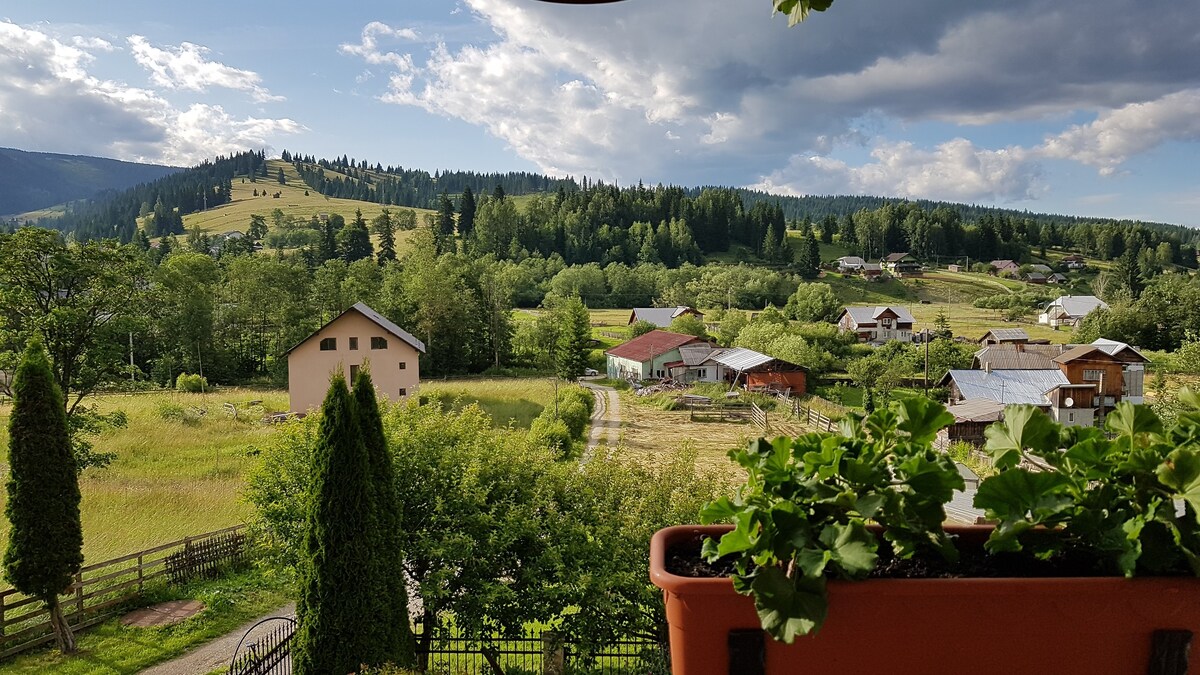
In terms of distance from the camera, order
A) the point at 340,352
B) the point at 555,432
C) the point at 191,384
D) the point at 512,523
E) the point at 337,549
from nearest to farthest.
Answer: the point at 337,549 < the point at 512,523 < the point at 555,432 < the point at 340,352 < the point at 191,384

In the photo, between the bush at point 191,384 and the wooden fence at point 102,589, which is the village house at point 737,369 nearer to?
the bush at point 191,384

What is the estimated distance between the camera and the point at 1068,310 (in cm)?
7425

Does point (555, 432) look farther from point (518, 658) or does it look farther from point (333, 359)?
point (333, 359)

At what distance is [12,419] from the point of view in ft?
35.3

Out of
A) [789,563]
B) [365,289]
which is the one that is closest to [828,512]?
[789,563]

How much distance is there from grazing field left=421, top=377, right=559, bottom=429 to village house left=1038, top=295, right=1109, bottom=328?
60.1 m

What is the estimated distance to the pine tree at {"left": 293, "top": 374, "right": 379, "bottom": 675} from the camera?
25.8ft

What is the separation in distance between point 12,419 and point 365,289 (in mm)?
40295

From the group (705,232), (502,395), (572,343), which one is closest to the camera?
(502,395)

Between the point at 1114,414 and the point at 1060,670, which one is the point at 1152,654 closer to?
the point at 1060,670

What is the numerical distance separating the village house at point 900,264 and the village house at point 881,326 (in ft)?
160

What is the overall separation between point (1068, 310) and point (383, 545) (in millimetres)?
85528

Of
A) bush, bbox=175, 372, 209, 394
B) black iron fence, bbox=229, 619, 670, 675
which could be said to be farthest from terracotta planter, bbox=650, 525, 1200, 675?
bush, bbox=175, 372, 209, 394

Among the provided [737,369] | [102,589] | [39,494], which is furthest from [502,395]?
[39,494]
